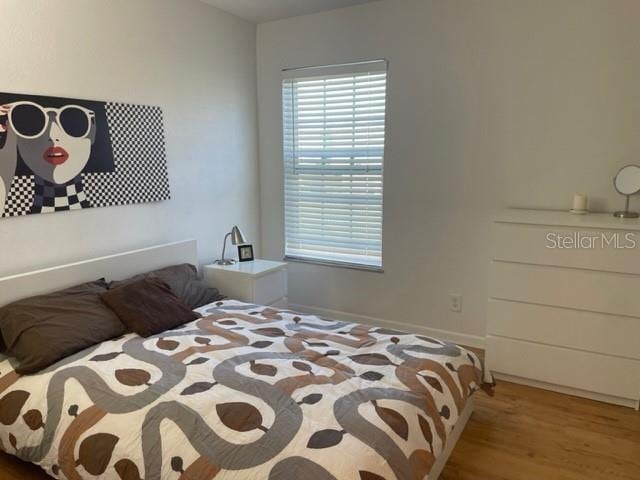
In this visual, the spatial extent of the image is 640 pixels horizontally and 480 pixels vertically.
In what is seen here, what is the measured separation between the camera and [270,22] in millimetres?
3859

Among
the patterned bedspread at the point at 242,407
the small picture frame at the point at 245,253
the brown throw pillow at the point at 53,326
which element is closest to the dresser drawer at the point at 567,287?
the patterned bedspread at the point at 242,407

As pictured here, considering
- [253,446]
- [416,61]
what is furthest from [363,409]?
[416,61]

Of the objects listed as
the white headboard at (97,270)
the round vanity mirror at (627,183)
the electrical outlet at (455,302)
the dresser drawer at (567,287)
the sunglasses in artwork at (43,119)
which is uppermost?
the sunglasses in artwork at (43,119)

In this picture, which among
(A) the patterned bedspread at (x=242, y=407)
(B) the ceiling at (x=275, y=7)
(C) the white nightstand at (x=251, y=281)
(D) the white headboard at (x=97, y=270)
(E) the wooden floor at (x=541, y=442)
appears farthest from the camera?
(B) the ceiling at (x=275, y=7)

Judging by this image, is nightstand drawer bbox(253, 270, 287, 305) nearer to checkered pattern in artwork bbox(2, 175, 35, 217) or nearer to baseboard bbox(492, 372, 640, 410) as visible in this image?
checkered pattern in artwork bbox(2, 175, 35, 217)

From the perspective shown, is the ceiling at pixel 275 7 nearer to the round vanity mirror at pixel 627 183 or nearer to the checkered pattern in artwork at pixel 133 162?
the checkered pattern in artwork at pixel 133 162

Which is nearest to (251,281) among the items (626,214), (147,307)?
(147,307)

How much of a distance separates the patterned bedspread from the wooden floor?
0.92 ft

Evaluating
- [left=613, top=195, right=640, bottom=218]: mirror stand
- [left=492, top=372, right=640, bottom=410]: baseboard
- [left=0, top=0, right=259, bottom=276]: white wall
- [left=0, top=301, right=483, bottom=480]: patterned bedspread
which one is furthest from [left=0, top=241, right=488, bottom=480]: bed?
[left=613, top=195, right=640, bottom=218]: mirror stand

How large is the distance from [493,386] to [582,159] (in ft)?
4.92

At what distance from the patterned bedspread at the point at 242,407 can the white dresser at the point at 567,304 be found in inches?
24.0

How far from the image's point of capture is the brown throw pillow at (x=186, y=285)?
290 cm

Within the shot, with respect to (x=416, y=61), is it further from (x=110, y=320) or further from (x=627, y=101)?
(x=110, y=320)

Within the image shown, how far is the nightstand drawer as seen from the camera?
3.30 meters
